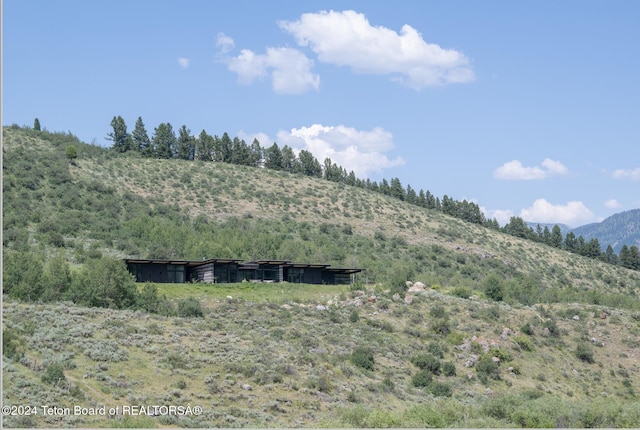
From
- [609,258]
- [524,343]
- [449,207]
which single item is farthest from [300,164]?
[524,343]

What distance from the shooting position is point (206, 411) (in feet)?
106

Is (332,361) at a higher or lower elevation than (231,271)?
lower

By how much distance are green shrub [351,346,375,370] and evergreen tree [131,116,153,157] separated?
3755 inches

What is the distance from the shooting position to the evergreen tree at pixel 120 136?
134 meters

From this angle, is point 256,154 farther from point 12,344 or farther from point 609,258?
point 12,344

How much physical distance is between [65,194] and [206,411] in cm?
6563

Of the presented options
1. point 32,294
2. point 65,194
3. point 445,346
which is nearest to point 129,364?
point 32,294

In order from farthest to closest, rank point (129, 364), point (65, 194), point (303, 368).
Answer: point (65, 194) → point (303, 368) → point (129, 364)

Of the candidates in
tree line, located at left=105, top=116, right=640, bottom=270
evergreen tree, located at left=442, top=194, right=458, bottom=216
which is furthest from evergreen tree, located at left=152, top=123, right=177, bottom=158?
A: evergreen tree, located at left=442, top=194, right=458, bottom=216

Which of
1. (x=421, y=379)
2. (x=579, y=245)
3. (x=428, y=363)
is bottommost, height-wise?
(x=421, y=379)

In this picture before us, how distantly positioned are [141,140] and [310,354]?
98876 mm

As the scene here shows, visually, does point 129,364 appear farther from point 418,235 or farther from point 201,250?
point 418,235

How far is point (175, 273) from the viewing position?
67.2 meters

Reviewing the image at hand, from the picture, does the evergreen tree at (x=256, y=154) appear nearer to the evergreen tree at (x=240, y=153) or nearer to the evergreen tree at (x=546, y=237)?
the evergreen tree at (x=240, y=153)
